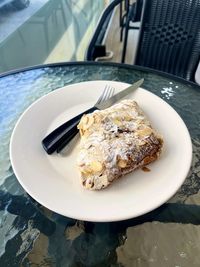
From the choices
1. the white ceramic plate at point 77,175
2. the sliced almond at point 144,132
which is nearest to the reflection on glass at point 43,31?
the white ceramic plate at point 77,175

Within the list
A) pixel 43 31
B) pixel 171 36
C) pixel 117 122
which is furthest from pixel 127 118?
pixel 43 31

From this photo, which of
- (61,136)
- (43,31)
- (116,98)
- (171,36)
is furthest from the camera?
(43,31)

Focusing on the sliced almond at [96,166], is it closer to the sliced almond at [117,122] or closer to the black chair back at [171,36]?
the sliced almond at [117,122]

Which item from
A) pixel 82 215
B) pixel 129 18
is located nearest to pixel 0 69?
pixel 129 18

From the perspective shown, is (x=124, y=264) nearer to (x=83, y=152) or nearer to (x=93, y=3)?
(x=83, y=152)

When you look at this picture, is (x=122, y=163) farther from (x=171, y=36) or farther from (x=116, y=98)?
(x=171, y=36)

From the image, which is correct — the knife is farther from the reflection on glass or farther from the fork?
the reflection on glass
